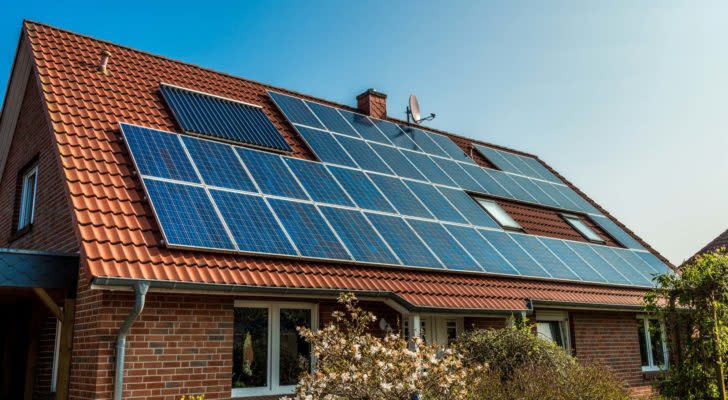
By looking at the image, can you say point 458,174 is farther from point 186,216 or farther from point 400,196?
point 186,216

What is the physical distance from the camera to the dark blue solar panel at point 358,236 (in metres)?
10.6

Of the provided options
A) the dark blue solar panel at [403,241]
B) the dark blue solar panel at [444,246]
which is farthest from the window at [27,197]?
the dark blue solar panel at [444,246]

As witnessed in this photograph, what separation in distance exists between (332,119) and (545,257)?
19.2 feet

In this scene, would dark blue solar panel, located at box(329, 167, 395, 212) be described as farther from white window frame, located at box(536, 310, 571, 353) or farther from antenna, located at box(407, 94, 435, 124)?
antenna, located at box(407, 94, 435, 124)

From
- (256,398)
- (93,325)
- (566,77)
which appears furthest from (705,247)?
(93,325)

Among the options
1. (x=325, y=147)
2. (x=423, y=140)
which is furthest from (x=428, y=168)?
(x=325, y=147)

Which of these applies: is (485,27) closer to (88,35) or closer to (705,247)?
(88,35)

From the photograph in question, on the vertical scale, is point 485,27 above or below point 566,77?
above

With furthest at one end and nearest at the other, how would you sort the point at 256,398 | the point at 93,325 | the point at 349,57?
the point at 349,57 < the point at 256,398 < the point at 93,325

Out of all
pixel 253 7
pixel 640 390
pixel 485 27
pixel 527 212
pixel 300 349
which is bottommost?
pixel 640 390

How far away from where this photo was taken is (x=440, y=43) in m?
11.5

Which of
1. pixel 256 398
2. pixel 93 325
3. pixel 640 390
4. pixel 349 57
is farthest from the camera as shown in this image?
pixel 640 390

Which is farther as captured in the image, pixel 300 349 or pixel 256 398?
pixel 300 349

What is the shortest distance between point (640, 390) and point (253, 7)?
11921 millimetres
